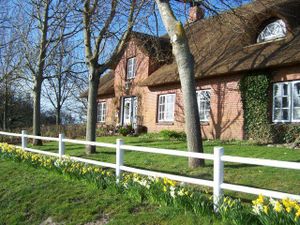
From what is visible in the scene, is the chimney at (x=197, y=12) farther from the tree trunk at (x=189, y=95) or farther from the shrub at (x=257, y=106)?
the shrub at (x=257, y=106)

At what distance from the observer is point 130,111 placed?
27562mm

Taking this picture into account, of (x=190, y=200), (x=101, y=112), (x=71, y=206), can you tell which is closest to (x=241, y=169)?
(x=190, y=200)

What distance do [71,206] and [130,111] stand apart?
19.9 metres

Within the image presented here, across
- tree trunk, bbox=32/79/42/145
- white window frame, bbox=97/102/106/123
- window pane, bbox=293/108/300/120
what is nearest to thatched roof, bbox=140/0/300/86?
window pane, bbox=293/108/300/120

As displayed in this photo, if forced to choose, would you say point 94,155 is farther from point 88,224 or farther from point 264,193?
point 264,193

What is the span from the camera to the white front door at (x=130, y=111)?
88.6ft

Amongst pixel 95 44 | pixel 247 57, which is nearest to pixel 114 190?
pixel 95 44

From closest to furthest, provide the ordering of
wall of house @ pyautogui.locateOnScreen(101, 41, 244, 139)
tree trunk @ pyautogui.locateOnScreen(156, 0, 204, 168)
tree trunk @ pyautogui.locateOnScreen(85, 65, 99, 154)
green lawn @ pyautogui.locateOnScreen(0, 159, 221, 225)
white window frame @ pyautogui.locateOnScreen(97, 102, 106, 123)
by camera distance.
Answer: green lawn @ pyautogui.locateOnScreen(0, 159, 221, 225)
tree trunk @ pyautogui.locateOnScreen(156, 0, 204, 168)
tree trunk @ pyautogui.locateOnScreen(85, 65, 99, 154)
wall of house @ pyautogui.locateOnScreen(101, 41, 244, 139)
white window frame @ pyautogui.locateOnScreen(97, 102, 106, 123)

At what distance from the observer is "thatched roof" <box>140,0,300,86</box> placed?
1631cm

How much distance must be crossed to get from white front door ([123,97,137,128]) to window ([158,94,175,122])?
9.26 ft

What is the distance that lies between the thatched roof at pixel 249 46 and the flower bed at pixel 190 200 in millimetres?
7489

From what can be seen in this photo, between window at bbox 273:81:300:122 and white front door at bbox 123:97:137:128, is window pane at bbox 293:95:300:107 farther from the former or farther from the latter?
white front door at bbox 123:97:137:128

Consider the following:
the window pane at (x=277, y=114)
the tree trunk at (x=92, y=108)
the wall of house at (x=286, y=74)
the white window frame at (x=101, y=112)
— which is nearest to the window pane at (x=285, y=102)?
the window pane at (x=277, y=114)

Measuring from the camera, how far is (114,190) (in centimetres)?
812
